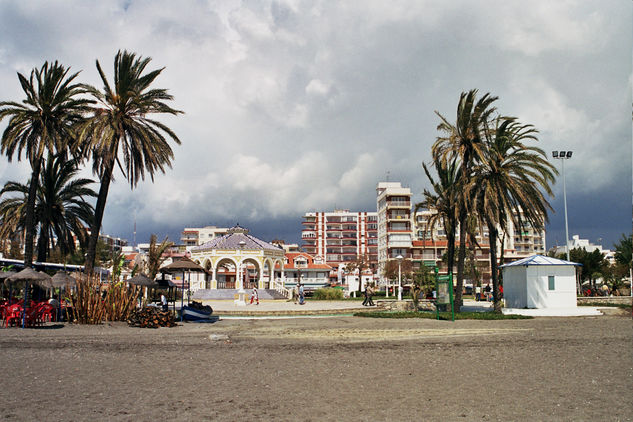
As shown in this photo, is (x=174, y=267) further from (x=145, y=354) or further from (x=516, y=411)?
(x=516, y=411)

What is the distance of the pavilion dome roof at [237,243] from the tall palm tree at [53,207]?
17353 millimetres

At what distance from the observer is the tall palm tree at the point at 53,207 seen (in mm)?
28797

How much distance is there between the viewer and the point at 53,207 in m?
29.1

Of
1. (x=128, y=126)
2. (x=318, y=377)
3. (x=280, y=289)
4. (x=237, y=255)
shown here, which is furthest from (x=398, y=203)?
(x=318, y=377)

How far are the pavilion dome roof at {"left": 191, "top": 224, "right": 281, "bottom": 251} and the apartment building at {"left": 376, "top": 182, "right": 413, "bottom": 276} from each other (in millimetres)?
42877

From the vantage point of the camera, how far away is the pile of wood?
61.5 ft

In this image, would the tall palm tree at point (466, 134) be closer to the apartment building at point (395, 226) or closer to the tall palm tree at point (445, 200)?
the tall palm tree at point (445, 200)

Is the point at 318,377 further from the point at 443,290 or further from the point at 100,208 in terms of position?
the point at 100,208

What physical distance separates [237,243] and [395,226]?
5168 centimetres

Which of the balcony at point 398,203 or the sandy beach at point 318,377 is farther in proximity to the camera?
the balcony at point 398,203

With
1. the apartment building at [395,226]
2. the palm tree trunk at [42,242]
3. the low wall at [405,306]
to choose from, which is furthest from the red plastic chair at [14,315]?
the apartment building at [395,226]

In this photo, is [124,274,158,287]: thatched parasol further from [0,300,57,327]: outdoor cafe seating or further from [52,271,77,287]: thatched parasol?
[0,300,57,327]: outdoor cafe seating

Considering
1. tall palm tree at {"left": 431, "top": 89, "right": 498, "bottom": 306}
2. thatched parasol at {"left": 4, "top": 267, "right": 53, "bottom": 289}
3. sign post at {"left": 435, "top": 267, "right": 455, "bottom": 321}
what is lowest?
sign post at {"left": 435, "top": 267, "right": 455, "bottom": 321}

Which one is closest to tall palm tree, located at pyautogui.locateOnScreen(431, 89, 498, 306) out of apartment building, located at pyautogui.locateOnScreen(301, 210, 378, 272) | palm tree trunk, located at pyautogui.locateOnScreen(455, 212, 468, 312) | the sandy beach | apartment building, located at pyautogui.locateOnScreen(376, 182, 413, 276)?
palm tree trunk, located at pyautogui.locateOnScreen(455, 212, 468, 312)
